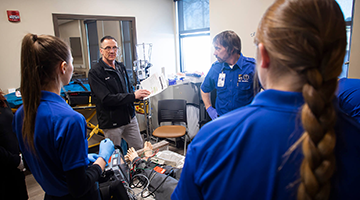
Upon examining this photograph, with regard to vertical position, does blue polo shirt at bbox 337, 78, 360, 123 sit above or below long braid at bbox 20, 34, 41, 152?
below

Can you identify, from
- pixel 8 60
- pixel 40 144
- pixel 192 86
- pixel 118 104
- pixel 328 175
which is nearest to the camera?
pixel 328 175

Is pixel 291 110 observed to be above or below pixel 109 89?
above

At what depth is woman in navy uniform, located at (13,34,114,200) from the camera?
0.78m

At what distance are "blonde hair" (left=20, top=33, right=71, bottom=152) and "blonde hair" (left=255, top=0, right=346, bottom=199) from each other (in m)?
0.84

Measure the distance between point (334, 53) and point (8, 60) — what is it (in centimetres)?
387

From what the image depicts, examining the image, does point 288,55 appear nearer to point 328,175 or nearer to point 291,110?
point 291,110

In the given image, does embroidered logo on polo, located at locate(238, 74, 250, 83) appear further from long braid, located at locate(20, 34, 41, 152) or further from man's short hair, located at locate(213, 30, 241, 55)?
long braid, located at locate(20, 34, 41, 152)

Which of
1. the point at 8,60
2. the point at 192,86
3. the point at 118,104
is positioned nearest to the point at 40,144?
the point at 118,104

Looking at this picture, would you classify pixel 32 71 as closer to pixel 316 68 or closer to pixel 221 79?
pixel 316 68

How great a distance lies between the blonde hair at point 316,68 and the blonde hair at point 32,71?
84cm

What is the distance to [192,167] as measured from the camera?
1.60 feet

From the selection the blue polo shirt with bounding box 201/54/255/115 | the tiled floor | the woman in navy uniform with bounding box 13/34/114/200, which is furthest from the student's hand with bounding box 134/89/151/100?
the tiled floor

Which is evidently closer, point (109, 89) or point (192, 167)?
point (192, 167)

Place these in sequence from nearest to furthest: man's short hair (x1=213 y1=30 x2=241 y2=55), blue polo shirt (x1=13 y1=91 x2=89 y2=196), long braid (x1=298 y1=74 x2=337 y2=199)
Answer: long braid (x1=298 y1=74 x2=337 y2=199), blue polo shirt (x1=13 y1=91 x2=89 y2=196), man's short hair (x1=213 y1=30 x2=241 y2=55)
